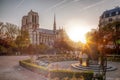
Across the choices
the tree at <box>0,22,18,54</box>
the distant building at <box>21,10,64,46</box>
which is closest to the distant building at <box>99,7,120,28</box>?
the tree at <box>0,22,18,54</box>

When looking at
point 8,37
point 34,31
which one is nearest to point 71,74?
point 8,37

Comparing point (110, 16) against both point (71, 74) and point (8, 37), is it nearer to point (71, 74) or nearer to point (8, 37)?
point (8, 37)

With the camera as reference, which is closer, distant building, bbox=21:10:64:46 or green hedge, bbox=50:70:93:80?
green hedge, bbox=50:70:93:80

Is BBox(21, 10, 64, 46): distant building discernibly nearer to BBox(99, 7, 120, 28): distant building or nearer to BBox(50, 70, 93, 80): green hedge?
BBox(99, 7, 120, 28): distant building

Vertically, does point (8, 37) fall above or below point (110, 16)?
below

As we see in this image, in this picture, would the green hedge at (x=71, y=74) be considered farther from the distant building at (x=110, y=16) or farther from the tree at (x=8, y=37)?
the distant building at (x=110, y=16)

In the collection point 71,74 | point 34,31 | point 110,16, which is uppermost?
point 110,16

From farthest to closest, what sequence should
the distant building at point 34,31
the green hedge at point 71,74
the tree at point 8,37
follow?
the distant building at point 34,31
the tree at point 8,37
the green hedge at point 71,74

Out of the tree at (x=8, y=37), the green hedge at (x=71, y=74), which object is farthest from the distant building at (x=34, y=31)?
the green hedge at (x=71, y=74)

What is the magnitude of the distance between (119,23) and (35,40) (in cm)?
6166

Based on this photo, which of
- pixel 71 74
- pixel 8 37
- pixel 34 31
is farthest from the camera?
pixel 34 31

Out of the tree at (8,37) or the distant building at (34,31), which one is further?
the distant building at (34,31)

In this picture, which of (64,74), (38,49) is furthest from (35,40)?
(64,74)

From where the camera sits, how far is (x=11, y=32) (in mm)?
49594
